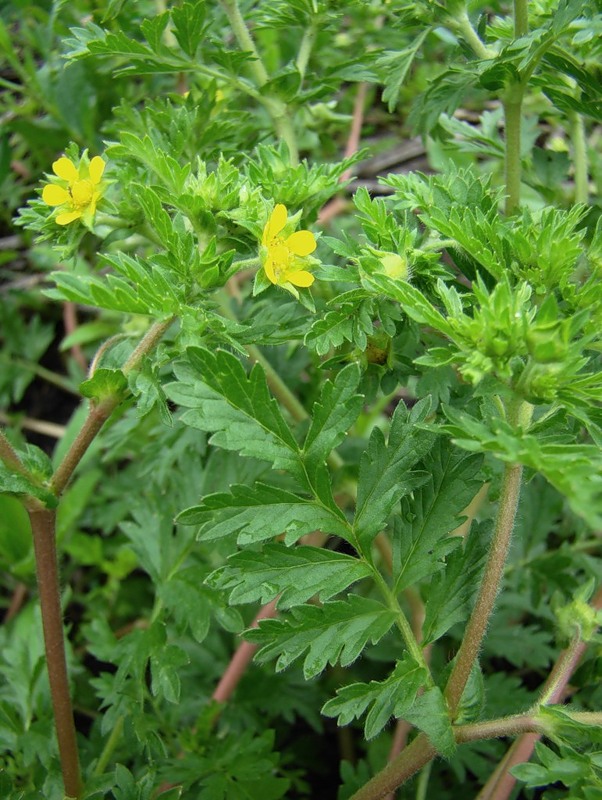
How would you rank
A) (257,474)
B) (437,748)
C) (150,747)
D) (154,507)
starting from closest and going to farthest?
(437,748)
(150,747)
(257,474)
(154,507)

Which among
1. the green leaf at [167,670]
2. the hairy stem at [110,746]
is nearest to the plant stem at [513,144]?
the green leaf at [167,670]

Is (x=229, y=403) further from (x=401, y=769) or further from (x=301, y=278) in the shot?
(x=401, y=769)

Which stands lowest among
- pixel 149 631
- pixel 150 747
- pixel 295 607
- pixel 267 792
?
pixel 267 792

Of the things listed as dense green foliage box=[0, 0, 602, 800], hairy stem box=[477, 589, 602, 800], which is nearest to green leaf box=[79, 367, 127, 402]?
dense green foliage box=[0, 0, 602, 800]

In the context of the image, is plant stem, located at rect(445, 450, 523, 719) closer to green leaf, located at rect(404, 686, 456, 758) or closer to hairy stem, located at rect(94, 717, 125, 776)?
green leaf, located at rect(404, 686, 456, 758)

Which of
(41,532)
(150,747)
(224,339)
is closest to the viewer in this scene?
(224,339)

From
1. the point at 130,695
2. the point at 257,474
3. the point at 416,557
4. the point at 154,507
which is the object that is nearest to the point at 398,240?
the point at 416,557

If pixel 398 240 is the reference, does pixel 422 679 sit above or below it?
below

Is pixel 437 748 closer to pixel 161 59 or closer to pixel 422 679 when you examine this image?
pixel 422 679
